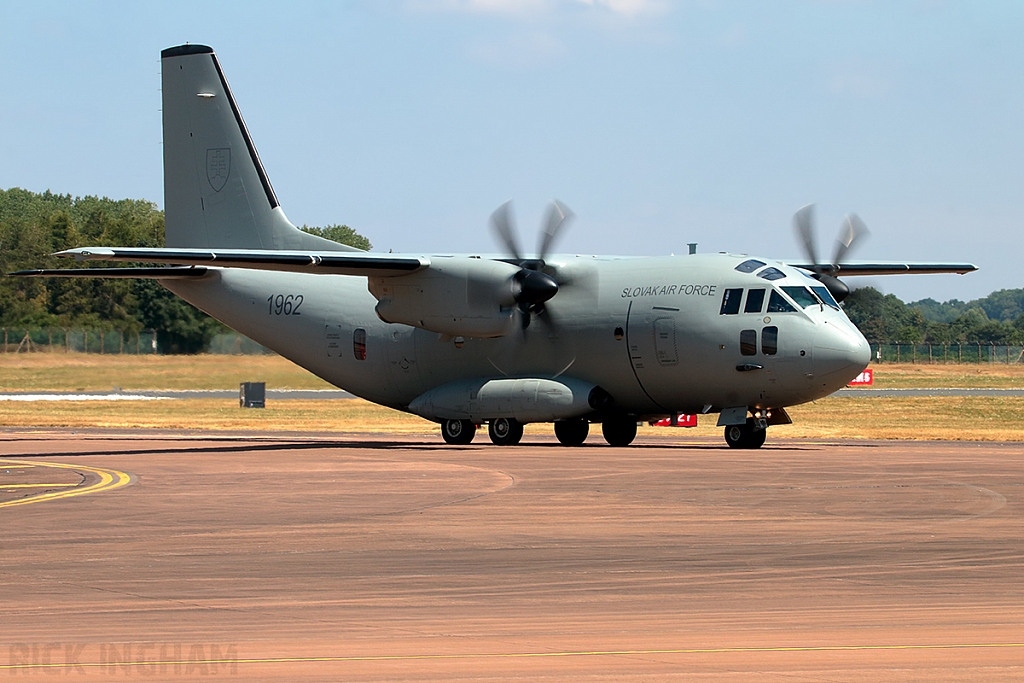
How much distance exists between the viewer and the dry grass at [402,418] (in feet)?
140

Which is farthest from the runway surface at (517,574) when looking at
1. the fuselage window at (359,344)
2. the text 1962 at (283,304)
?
the text 1962 at (283,304)

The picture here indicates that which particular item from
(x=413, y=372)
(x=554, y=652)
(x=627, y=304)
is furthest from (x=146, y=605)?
(x=413, y=372)

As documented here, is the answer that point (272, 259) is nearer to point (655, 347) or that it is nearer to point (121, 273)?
point (121, 273)

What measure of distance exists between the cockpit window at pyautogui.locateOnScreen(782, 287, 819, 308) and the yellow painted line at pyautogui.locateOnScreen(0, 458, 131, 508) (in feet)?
47.9

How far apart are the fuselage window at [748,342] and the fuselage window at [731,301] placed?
0.57m

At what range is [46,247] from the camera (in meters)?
85.8

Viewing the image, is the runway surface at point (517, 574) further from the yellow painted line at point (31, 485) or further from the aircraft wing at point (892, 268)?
the aircraft wing at point (892, 268)

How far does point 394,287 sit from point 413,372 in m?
3.11

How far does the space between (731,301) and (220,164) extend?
16011mm

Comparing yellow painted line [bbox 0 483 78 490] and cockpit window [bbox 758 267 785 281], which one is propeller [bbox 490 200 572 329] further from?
yellow painted line [bbox 0 483 78 490]

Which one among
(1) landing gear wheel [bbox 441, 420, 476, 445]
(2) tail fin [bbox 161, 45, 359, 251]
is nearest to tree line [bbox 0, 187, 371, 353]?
(2) tail fin [bbox 161, 45, 359, 251]

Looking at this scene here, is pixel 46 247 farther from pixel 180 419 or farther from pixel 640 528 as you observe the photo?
pixel 640 528

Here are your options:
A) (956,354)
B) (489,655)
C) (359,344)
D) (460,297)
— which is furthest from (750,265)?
(956,354)

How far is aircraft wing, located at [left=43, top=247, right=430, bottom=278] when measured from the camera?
28.7m
